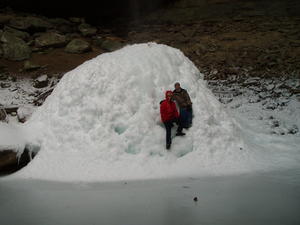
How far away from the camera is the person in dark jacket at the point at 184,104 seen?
8862 mm

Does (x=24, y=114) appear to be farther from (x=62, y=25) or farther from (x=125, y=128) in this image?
(x=62, y=25)

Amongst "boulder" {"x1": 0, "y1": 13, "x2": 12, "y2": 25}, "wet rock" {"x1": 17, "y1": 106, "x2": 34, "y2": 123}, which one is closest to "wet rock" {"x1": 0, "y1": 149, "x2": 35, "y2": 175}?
"wet rock" {"x1": 17, "y1": 106, "x2": 34, "y2": 123}

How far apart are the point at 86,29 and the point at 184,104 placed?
2127 centimetres

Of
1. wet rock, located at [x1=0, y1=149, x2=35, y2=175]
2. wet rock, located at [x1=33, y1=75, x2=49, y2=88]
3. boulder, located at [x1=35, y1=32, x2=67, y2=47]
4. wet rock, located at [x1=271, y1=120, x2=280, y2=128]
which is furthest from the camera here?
boulder, located at [x1=35, y1=32, x2=67, y2=47]

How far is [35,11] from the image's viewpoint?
29.0 meters

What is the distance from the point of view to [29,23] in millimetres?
25797

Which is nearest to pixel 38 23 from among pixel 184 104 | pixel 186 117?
pixel 184 104

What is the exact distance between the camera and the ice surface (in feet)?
26.8

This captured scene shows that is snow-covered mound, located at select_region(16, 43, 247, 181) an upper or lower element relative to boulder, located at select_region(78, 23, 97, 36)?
lower

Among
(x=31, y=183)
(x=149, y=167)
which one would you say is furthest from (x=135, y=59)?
(x=31, y=183)

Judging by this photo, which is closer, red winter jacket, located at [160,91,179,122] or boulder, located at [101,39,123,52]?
red winter jacket, located at [160,91,179,122]

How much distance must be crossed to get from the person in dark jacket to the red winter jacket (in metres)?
0.36

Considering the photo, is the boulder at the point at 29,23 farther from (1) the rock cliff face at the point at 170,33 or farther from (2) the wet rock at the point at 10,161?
(2) the wet rock at the point at 10,161

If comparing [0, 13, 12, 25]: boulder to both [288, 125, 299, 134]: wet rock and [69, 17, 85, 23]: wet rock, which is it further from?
[288, 125, 299, 134]: wet rock
